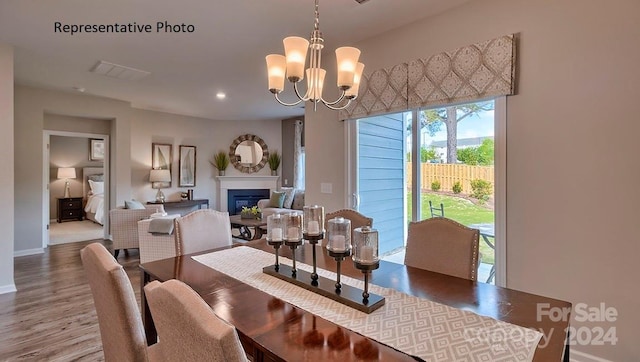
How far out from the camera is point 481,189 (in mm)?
2475

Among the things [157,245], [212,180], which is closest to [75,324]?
[157,245]

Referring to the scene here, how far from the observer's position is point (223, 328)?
2.04 ft

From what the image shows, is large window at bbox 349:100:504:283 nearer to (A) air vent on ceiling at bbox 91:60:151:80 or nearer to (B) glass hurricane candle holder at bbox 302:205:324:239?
(B) glass hurricane candle holder at bbox 302:205:324:239

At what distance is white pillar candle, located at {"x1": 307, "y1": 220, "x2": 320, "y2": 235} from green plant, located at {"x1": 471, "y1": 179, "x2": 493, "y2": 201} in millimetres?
1604

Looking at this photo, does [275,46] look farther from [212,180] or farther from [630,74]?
[212,180]

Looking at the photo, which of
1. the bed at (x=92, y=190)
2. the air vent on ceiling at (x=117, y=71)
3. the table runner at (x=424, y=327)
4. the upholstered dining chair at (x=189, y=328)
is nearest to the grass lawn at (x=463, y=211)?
the table runner at (x=424, y=327)

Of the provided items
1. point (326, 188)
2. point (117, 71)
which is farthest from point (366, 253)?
point (117, 71)

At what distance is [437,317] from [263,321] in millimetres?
628

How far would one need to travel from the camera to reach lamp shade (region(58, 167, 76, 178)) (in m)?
7.80

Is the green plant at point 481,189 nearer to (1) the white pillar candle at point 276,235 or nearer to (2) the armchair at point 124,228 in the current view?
(1) the white pillar candle at point 276,235

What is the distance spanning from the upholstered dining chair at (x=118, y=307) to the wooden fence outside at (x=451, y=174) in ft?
7.81

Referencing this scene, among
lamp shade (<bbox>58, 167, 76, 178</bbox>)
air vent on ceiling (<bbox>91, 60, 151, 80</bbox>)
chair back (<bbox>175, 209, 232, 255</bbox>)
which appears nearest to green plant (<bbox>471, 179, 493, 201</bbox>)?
chair back (<bbox>175, 209, 232, 255</bbox>)

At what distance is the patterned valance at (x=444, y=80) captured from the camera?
2.21 metres

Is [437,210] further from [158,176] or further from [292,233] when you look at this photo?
[158,176]
